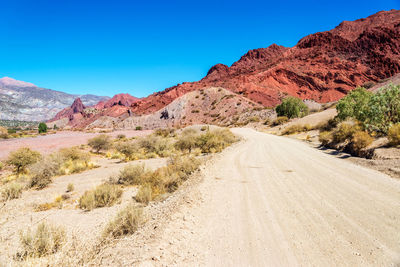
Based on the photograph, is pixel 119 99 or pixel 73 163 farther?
pixel 119 99

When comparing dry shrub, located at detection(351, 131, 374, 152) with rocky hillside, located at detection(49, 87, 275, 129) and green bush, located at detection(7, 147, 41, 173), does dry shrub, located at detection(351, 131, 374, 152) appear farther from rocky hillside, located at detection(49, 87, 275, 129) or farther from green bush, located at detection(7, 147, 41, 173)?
rocky hillside, located at detection(49, 87, 275, 129)

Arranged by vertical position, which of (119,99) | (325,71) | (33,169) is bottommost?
(33,169)

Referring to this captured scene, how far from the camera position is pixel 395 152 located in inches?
302

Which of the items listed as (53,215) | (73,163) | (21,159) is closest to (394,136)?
(53,215)

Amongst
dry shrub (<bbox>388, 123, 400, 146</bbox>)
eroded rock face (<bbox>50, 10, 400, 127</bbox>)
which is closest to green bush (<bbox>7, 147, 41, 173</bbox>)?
dry shrub (<bbox>388, 123, 400, 146</bbox>)

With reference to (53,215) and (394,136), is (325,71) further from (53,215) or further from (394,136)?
(53,215)

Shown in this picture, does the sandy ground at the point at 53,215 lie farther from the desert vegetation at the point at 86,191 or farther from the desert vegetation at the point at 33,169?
the desert vegetation at the point at 33,169

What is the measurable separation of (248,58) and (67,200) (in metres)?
145

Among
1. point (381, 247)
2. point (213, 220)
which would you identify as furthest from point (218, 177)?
point (381, 247)

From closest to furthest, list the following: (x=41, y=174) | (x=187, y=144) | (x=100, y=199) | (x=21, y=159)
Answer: (x=100, y=199), (x=41, y=174), (x=21, y=159), (x=187, y=144)

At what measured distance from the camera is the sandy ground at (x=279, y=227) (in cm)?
282

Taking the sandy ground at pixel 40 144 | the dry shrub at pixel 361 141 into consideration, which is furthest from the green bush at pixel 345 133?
the sandy ground at pixel 40 144

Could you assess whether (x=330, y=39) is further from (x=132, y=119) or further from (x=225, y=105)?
(x=132, y=119)

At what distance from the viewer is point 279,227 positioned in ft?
11.9
